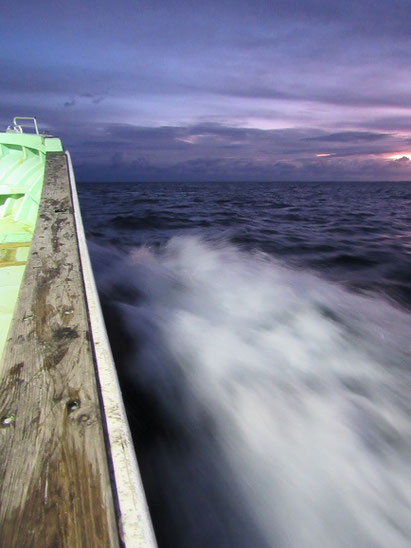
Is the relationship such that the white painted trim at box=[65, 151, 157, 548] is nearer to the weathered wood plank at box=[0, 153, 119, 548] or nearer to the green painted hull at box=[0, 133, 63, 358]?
the weathered wood plank at box=[0, 153, 119, 548]

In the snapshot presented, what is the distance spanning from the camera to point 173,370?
256 centimetres

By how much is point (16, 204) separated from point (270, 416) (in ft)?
15.6

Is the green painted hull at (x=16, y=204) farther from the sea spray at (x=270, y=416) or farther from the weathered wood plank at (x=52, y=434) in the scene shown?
the sea spray at (x=270, y=416)

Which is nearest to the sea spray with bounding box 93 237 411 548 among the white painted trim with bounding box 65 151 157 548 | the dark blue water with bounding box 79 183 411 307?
the white painted trim with bounding box 65 151 157 548

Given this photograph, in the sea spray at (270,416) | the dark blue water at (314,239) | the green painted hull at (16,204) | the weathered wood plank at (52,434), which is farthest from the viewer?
the dark blue water at (314,239)

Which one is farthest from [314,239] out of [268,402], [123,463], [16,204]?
[123,463]

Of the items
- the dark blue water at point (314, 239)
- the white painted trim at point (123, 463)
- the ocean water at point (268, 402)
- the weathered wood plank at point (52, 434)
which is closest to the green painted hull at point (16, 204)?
the weathered wood plank at point (52, 434)

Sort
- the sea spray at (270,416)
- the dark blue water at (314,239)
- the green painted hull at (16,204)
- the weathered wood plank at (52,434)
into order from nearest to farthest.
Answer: the weathered wood plank at (52,434), the sea spray at (270,416), the green painted hull at (16,204), the dark blue water at (314,239)

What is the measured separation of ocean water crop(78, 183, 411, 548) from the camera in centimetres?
150

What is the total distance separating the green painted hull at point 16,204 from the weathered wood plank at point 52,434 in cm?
57

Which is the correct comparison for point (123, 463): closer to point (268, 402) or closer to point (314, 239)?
point (268, 402)

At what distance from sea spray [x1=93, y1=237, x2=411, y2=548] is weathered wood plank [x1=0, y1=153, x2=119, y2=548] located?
1.08 metres

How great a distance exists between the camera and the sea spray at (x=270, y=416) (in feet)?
4.89

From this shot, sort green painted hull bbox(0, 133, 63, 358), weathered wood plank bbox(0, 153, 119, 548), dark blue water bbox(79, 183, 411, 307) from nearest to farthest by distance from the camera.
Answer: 1. weathered wood plank bbox(0, 153, 119, 548)
2. green painted hull bbox(0, 133, 63, 358)
3. dark blue water bbox(79, 183, 411, 307)
